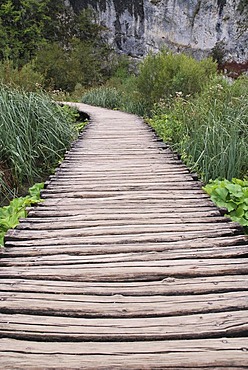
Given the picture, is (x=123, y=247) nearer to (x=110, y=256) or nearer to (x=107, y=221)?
(x=110, y=256)

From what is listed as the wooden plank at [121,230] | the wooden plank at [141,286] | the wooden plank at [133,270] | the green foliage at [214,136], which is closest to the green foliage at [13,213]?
the wooden plank at [121,230]

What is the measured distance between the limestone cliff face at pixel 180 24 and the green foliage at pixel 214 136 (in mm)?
23462


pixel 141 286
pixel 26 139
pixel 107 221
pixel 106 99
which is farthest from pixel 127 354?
pixel 106 99

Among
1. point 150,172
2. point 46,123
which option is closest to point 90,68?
point 46,123

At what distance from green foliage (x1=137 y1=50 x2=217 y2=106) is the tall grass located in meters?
4.30

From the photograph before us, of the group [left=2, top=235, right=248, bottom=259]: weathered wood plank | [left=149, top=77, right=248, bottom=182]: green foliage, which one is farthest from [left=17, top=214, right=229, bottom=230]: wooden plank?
[left=149, top=77, right=248, bottom=182]: green foliage

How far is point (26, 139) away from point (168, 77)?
6.07 meters

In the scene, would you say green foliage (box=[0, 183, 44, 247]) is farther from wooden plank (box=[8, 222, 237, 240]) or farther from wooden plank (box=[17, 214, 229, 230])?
wooden plank (box=[8, 222, 237, 240])

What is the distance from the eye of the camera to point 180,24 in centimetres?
2702

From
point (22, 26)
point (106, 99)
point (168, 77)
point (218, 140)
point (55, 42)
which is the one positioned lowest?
point (106, 99)

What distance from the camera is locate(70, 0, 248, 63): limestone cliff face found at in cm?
2627

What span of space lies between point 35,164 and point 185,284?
12.3 ft

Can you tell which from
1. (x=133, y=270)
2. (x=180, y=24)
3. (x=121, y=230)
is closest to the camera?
(x=133, y=270)

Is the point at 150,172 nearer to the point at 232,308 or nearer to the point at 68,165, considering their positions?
the point at 68,165
